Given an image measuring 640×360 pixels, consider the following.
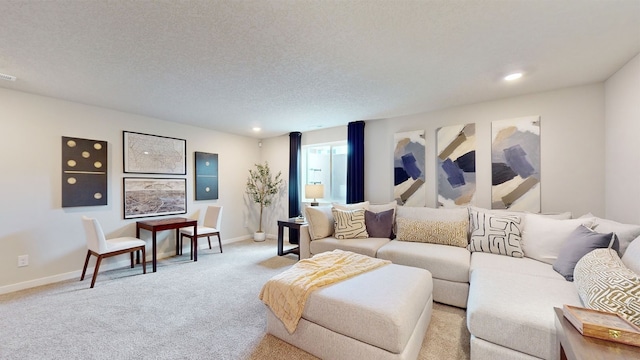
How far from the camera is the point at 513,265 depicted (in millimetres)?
2357

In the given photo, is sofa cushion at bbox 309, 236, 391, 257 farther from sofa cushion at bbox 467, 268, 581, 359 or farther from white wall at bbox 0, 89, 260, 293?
white wall at bbox 0, 89, 260, 293

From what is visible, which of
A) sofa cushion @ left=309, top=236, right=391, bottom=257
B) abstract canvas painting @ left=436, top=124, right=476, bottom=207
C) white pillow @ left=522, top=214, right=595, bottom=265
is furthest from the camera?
abstract canvas painting @ left=436, top=124, right=476, bottom=207

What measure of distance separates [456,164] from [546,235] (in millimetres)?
1380

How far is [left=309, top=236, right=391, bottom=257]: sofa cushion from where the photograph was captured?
10.1ft

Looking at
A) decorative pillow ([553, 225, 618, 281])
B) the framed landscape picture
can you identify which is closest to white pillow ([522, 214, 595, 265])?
decorative pillow ([553, 225, 618, 281])

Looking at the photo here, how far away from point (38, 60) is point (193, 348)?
2.85 meters

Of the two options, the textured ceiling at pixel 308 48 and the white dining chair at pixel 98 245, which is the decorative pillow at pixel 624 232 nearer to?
the textured ceiling at pixel 308 48

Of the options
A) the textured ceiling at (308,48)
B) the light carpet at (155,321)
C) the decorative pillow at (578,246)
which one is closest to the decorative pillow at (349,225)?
the light carpet at (155,321)

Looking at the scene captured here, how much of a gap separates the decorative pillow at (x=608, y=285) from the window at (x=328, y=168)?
354 centimetres

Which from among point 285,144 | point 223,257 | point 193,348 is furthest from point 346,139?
point 193,348

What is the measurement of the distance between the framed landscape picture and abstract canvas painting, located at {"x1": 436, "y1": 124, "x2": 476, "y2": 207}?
441 cm

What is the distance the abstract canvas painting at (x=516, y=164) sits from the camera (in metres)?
3.10

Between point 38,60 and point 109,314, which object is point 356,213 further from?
point 38,60

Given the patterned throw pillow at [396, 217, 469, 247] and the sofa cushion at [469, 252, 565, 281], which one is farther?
the patterned throw pillow at [396, 217, 469, 247]
